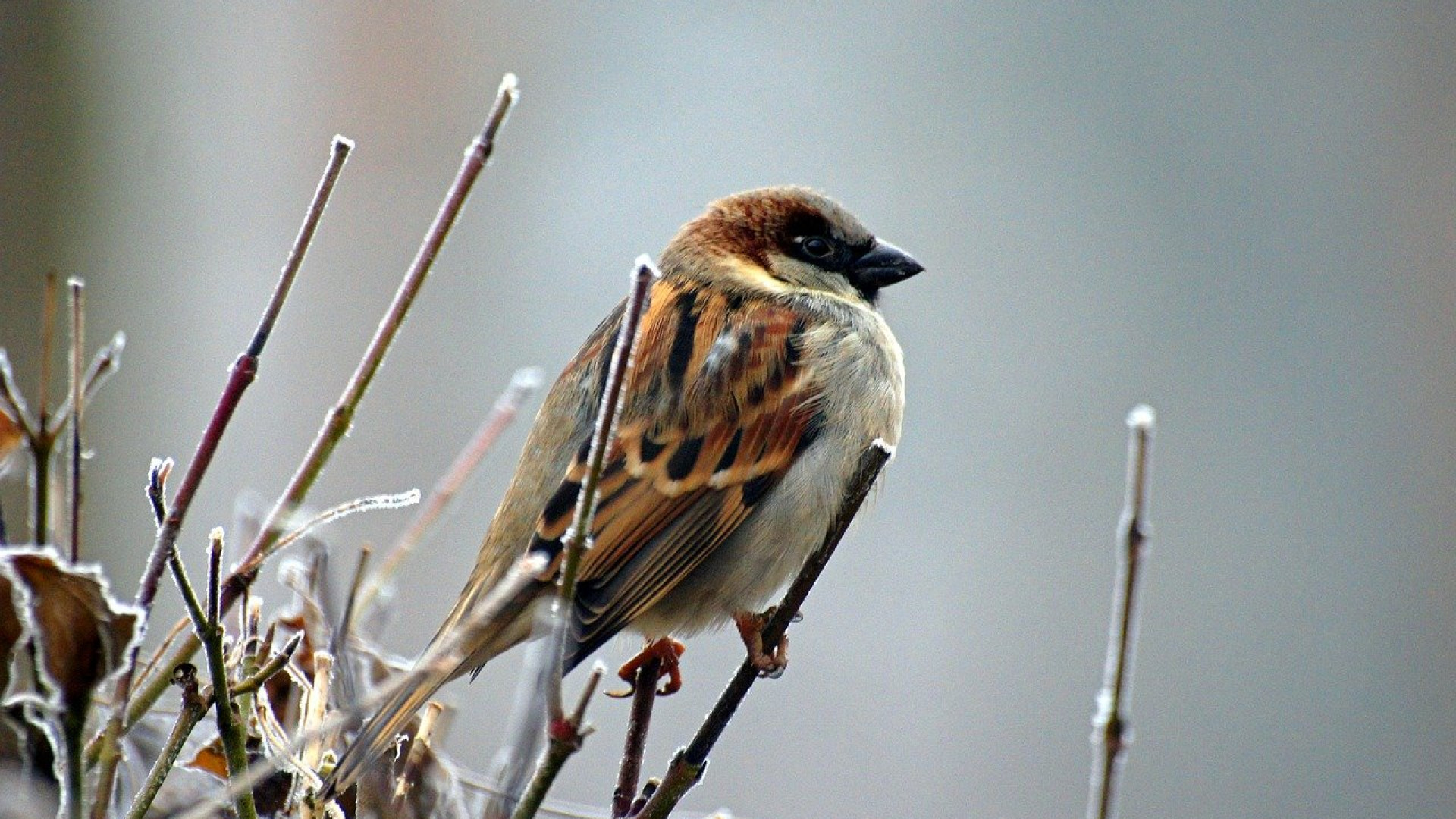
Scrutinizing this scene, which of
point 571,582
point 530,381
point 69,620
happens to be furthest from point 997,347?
point 69,620

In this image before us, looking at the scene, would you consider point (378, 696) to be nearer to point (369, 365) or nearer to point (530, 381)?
point (369, 365)

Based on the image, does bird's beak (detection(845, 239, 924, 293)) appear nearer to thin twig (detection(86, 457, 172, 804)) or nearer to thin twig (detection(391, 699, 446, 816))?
thin twig (detection(391, 699, 446, 816))

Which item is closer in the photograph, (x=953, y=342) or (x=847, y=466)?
(x=847, y=466)

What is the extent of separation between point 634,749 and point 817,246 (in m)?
1.51

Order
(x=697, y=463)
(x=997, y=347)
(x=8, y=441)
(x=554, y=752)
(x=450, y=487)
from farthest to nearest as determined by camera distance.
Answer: (x=997, y=347), (x=697, y=463), (x=450, y=487), (x=8, y=441), (x=554, y=752)

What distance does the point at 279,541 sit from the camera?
100 centimetres

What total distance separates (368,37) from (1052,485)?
10.8 ft

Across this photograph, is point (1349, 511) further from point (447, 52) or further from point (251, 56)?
point (251, 56)

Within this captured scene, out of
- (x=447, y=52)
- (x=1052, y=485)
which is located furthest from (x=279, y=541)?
(x=447, y=52)

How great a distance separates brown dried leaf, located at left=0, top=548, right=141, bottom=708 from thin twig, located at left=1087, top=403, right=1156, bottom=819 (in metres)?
0.61

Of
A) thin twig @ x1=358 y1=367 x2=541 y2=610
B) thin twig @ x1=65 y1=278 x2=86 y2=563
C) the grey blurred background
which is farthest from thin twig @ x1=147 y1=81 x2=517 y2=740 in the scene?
the grey blurred background

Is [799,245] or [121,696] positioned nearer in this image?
[121,696]

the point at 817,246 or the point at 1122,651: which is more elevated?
the point at 817,246

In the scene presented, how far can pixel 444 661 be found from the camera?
2.93 ft
